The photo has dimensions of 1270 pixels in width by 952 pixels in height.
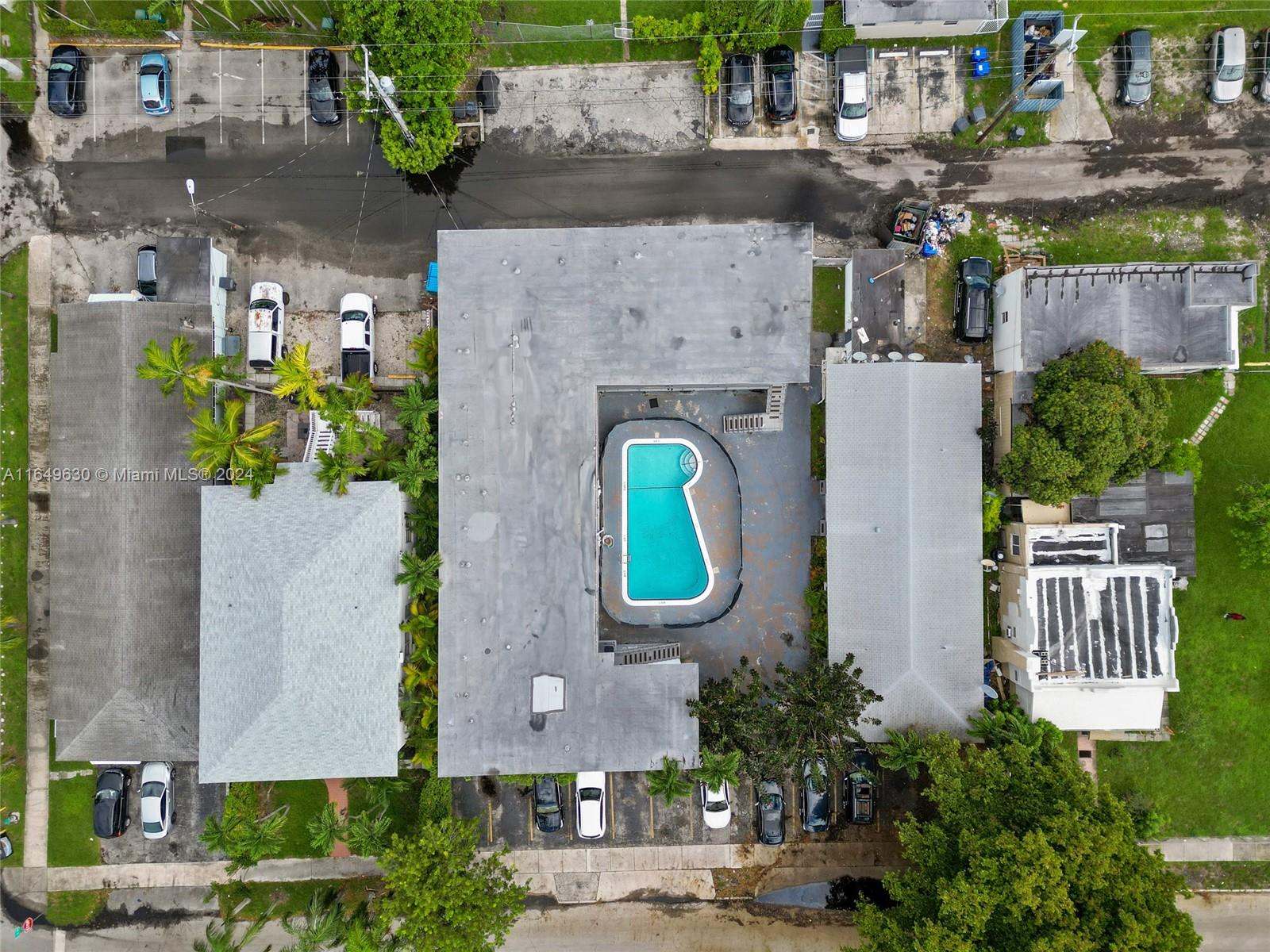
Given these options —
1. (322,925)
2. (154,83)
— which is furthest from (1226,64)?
(322,925)

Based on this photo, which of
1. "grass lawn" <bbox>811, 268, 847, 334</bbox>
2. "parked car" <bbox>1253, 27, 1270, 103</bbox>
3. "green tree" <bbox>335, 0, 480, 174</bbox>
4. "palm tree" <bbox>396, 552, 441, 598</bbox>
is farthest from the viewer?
"grass lawn" <bbox>811, 268, 847, 334</bbox>

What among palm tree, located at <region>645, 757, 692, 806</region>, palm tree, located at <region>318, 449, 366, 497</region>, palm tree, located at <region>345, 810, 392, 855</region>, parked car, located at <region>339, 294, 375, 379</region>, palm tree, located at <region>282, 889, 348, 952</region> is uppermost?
parked car, located at <region>339, 294, 375, 379</region>

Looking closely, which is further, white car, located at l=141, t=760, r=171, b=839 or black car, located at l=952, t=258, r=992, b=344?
black car, located at l=952, t=258, r=992, b=344

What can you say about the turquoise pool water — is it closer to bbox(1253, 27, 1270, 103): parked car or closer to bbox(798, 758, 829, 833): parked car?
bbox(798, 758, 829, 833): parked car

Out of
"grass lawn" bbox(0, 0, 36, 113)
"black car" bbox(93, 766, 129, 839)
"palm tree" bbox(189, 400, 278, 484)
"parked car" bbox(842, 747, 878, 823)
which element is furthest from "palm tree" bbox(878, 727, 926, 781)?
"grass lawn" bbox(0, 0, 36, 113)

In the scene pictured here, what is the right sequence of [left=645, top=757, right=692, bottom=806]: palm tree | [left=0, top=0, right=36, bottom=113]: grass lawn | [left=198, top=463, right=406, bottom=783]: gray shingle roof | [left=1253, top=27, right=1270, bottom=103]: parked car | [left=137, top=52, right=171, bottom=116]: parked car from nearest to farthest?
[left=198, top=463, right=406, bottom=783]: gray shingle roof → [left=645, top=757, right=692, bottom=806]: palm tree → [left=137, top=52, right=171, bottom=116]: parked car → [left=1253, top=27, right=1270, bottom=103]: parked car → [left=0, top=0, right=36, bottom=113]: grass lawn

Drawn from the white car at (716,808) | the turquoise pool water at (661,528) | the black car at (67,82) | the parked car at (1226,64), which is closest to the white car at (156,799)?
the turquoise pool water at (661,528)
